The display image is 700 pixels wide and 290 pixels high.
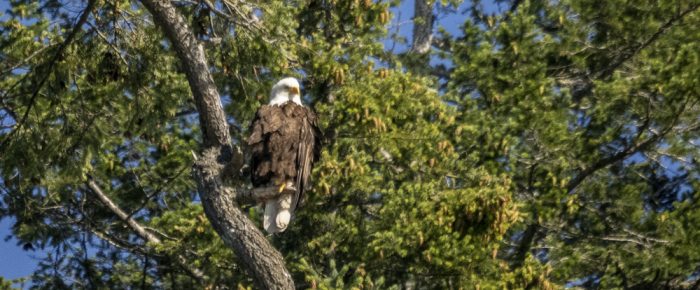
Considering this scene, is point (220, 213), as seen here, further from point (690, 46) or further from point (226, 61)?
point (690, 46)

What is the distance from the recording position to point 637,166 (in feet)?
44.7

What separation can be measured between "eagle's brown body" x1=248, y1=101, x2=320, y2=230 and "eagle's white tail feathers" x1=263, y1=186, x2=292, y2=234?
6 cm

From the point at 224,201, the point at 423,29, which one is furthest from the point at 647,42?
the point at 224,201

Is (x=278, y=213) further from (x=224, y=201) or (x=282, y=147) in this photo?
(x=224, y=201)

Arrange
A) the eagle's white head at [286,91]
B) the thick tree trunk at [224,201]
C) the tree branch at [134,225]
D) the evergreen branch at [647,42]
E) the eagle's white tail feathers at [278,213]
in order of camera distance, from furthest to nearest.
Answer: the evergreen branch at [647,42] < the tree branch at [134,225] < the eagle's white head at [286,91] < the eagle's white tail feathers at [278,213] < the thick tree trunk at [224,201]

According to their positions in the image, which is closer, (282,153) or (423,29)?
(282,153)

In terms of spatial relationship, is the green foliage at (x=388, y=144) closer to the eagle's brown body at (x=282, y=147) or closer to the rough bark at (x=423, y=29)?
the eagle's brown body at (x=282, y=147)

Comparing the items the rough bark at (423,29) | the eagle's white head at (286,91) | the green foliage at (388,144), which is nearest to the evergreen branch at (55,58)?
the green foliage at (388,144)

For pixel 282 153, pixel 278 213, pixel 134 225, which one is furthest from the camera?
pixel 134 225

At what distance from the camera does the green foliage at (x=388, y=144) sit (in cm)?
981

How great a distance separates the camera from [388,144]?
1127cm

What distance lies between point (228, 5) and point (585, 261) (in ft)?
13.4

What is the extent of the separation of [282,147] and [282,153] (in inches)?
2.2

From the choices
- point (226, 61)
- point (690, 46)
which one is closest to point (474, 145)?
point (690, 46)
